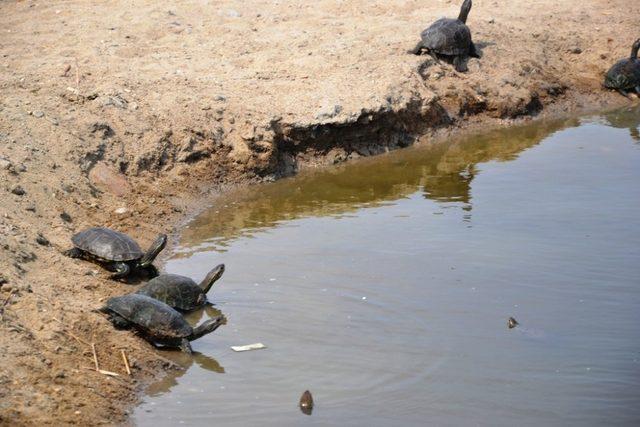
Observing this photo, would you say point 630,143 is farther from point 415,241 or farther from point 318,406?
point 318,406

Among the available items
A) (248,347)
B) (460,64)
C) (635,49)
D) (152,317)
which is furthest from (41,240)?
(635,49)

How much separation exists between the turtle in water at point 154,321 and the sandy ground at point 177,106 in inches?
3.6

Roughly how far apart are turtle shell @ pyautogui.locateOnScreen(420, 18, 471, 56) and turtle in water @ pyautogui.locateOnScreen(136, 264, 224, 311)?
6428mm

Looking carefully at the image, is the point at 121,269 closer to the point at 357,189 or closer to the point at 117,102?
the point at 117,102

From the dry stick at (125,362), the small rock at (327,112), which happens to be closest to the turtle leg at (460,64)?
the small rock at (327,112)

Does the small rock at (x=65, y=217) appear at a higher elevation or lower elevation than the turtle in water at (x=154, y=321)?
higher

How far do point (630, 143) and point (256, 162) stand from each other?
487cm

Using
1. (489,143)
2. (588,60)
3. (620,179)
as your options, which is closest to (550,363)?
(620,179)

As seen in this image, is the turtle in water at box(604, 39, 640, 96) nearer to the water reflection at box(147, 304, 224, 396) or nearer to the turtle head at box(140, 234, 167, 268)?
the turtle head at box(140, 234, 167, 268)

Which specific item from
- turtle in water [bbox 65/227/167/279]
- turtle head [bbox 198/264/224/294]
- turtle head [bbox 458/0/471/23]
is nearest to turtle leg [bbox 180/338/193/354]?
turtle head [bbox 198/264/224/294]

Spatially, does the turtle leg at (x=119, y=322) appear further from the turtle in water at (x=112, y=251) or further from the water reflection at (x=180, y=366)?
the turtle in water at (x=112, y=251)

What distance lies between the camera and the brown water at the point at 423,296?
215 inches

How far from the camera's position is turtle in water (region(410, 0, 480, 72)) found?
39.7 ft

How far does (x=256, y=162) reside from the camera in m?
10.0
